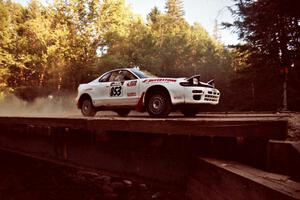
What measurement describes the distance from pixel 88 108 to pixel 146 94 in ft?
8.71

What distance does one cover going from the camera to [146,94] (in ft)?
22.6

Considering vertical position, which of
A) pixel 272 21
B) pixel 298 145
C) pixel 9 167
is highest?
pixel 272 21

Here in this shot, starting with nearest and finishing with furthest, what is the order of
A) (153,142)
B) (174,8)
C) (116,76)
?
1. (153,142)
2. (116,76)
3. (174,8)

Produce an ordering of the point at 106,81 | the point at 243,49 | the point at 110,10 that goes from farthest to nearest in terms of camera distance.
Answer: the point at 110,10
the point at 243,49
the point at 106,81

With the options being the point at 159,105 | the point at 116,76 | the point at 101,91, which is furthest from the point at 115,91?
the point at 159,105

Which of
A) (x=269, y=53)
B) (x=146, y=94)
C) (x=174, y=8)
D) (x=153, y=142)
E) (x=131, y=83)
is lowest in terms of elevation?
(x=153, y=142)

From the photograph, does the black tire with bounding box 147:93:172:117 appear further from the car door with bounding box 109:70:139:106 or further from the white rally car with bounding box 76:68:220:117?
the car door with bounding box 109:70:139:106

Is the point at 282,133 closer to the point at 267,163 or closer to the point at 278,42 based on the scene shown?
the point at 267,163

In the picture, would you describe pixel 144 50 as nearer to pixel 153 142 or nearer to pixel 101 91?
pixel 101 91

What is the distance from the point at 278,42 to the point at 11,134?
14.4m

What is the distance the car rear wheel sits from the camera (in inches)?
340

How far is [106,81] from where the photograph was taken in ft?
27.6

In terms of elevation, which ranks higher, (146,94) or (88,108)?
(146,94)

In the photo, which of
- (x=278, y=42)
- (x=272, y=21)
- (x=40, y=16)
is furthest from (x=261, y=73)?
(x=40, y=16)
